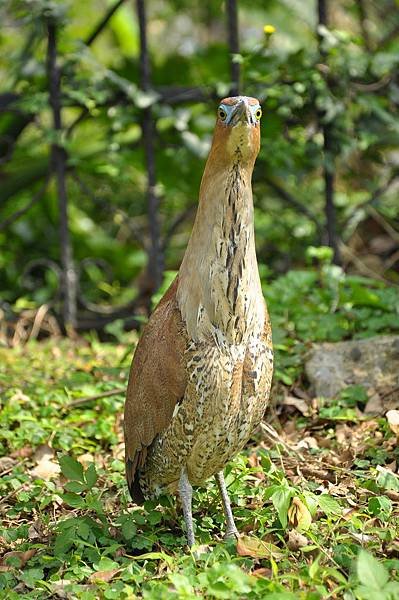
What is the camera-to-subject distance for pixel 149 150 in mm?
5883

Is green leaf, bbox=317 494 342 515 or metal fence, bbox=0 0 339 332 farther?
metal fence, bbox=0 0 339 332

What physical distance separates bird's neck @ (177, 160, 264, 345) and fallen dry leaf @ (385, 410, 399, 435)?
41.7 inches

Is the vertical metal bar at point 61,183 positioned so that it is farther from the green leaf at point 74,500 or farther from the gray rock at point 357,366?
A: the green leaf at point 74,500

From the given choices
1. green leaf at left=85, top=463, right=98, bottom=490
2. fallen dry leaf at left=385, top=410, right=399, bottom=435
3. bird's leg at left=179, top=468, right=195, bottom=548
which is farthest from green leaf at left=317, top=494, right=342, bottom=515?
green leaf at left=85, top=463, right=98, bottom=490

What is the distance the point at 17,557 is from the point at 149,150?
3461 millimetres

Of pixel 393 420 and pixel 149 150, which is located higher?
pixel 149 150

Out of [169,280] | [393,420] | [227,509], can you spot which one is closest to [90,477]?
[227,509]

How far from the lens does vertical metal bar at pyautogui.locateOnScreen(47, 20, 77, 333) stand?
5.77 m

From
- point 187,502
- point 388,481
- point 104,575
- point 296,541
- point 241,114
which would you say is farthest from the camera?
point 388,481

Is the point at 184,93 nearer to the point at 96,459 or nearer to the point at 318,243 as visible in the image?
the point at 318,243

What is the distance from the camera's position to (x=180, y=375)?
3.01 m

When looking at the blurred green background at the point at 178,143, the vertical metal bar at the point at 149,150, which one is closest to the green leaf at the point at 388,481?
the blurred green background at the point at 178,143

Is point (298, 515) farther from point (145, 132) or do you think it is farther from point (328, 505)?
point (145, 132)

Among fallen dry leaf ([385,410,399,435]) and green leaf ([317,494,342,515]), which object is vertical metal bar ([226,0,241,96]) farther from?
green leaf ([317,494,342,515])
